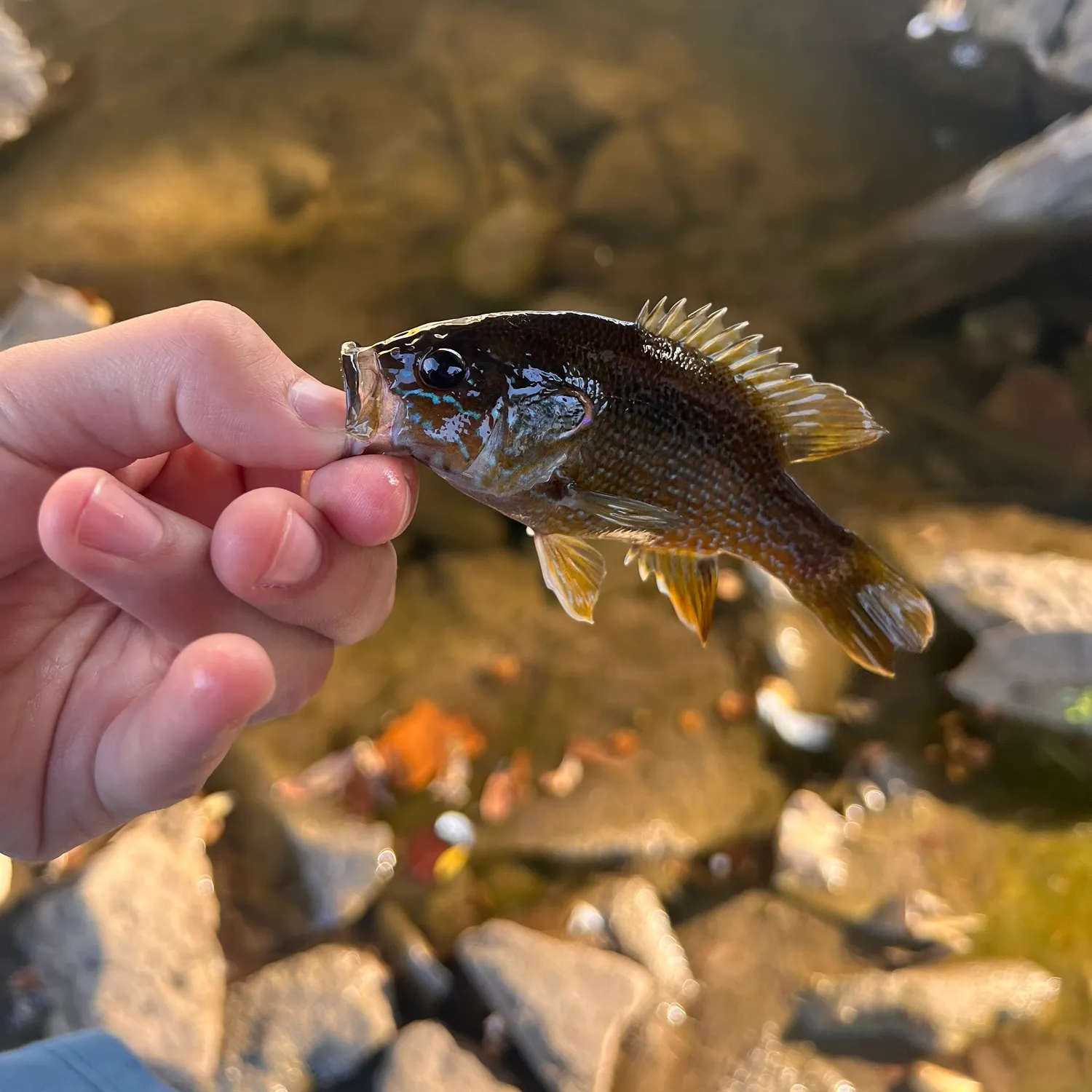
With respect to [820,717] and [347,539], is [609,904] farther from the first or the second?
[347,539]

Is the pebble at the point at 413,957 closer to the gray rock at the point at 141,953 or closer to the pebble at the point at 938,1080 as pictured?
the gray rock at the point at 141,953

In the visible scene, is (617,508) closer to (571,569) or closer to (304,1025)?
(571,569)

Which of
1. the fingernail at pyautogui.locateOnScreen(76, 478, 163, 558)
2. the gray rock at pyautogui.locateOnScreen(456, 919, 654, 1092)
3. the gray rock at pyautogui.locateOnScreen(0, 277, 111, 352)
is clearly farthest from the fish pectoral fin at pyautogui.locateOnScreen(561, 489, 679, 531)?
the gray rock at pyautogui.locateOnScreen(0, 277, 111, 352)

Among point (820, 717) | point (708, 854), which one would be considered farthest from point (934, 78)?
point (708, 854)

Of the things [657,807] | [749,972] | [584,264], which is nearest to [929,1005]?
[749,972]

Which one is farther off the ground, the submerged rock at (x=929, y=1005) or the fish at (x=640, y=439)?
the fish at (x=640, y=439)

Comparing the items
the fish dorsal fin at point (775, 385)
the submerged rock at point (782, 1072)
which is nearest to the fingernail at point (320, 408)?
the fish dorsal fin at point (775, 385)
